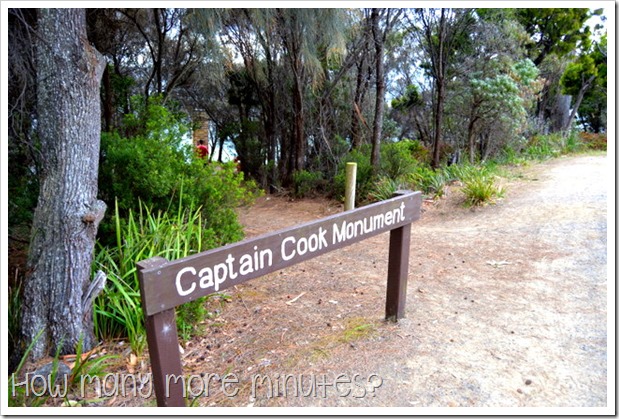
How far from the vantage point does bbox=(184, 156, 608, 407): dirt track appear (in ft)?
7.82

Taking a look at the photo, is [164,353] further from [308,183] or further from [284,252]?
[308,183]

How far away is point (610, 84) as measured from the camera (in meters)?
2.63

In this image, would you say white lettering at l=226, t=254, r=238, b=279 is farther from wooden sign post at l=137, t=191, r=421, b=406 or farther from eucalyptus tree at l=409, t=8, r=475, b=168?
eucalyptus tree at l=409, t=8, r=475, b=168

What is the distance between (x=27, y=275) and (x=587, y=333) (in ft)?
11.9

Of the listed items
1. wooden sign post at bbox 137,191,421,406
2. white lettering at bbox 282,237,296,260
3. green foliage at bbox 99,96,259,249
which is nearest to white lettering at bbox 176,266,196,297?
wooden sign post at bbox 137,191,421,406

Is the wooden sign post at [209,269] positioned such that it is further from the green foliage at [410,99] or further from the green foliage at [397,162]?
the green foliage at [410,99]

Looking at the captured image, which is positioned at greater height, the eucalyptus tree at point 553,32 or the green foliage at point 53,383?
the eucalyptus tree at point 553,32

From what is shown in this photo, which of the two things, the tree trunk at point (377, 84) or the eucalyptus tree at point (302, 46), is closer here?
the eucalyptus tree at point (302, 46)

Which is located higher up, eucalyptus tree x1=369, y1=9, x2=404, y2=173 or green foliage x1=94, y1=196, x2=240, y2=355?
eucalyptus tree x1=369, y1=9, x2=404, y2=173

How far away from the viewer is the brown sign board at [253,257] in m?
1.74

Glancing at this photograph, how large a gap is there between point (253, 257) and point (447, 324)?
5.79ft

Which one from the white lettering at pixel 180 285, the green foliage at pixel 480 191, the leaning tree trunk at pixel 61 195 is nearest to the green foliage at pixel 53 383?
the leaning tree trunk at pixel 61 195

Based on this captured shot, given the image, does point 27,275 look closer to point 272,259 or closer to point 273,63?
point 272,259

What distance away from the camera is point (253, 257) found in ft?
6.69
